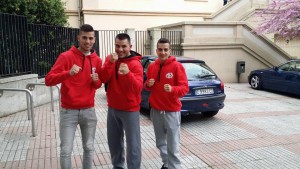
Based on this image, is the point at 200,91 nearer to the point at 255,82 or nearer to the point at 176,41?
the point at 255,82

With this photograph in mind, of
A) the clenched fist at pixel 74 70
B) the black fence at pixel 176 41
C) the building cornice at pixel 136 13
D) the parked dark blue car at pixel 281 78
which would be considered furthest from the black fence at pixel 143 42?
the clenched fist at pixel 74 70

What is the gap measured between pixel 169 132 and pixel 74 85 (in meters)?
1.31

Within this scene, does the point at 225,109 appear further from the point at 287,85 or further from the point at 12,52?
the point at 12,52

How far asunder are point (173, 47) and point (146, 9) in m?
4.80

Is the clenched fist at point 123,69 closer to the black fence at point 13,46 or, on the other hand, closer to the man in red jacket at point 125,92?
the man in red jacket at point 125,92

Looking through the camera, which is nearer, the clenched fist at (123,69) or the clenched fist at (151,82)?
the clenched fist at (123,69)

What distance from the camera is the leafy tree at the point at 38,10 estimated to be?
882 cm

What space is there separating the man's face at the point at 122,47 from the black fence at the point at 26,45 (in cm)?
494

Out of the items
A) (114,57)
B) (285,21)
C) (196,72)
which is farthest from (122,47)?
(285,21)

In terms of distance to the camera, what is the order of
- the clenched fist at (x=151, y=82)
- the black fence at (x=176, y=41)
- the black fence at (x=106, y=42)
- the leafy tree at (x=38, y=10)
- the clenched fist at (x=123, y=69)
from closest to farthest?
the clenched fist at (x=123, y=69), the clenched fist at (x=151, y=82), the leafy tree at (x=38, y=10), the black fence at (x=176, y=41), the black fence at (x=106, y=42)

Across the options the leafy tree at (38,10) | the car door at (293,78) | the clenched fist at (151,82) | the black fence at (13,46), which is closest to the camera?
the clenched fist at (151,82)

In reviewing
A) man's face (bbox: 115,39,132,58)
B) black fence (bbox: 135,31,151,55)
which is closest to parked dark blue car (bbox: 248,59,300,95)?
black fence (bbox: 135,31,151,55)

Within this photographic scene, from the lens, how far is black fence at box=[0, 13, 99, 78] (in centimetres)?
747

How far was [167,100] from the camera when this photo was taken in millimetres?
3881
